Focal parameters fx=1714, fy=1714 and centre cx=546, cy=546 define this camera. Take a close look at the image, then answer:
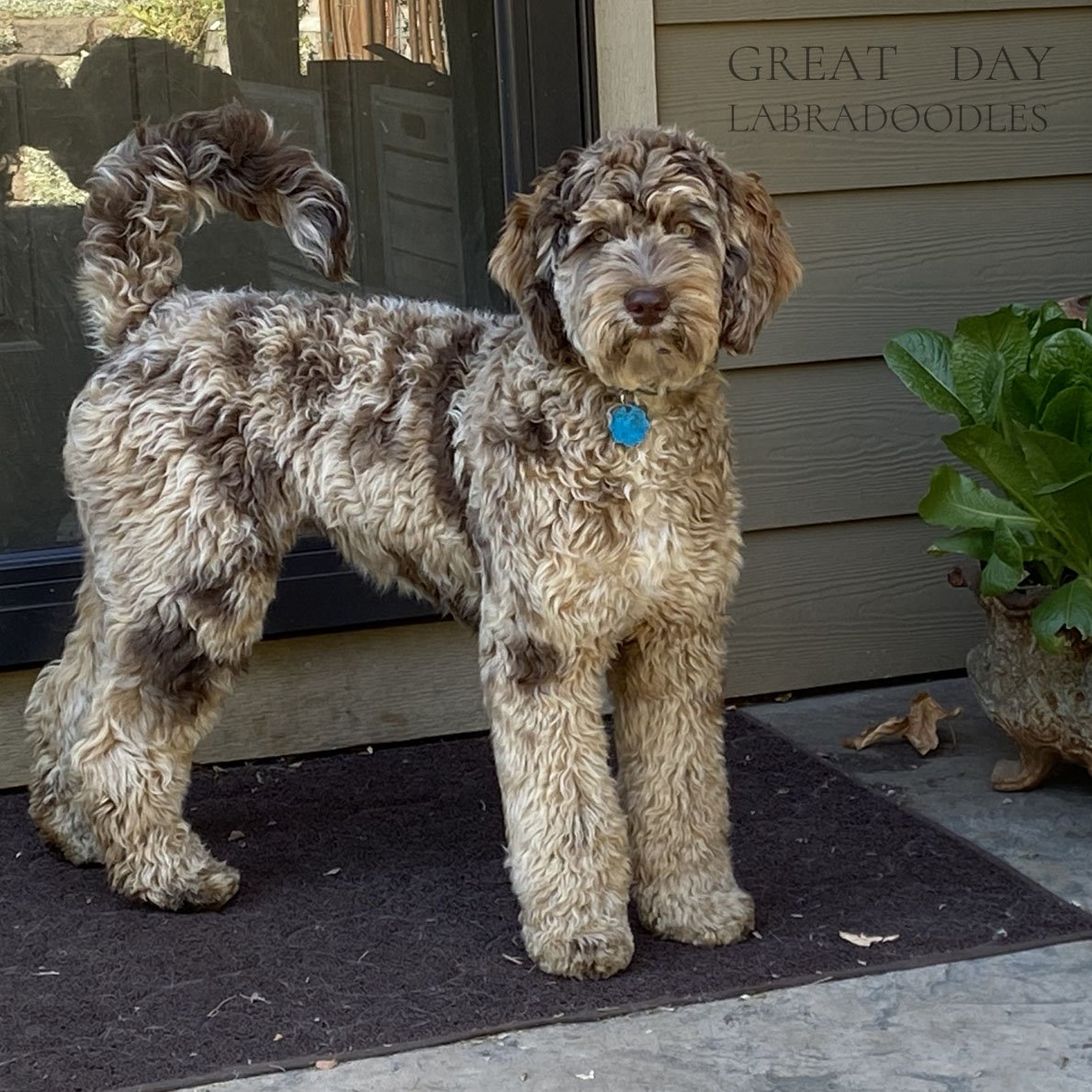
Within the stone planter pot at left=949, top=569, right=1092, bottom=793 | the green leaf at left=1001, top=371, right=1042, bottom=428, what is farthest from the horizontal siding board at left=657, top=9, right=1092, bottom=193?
the stone planter pot at left=949, top=569, right=1092, bottom=793

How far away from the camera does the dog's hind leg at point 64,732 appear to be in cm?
355

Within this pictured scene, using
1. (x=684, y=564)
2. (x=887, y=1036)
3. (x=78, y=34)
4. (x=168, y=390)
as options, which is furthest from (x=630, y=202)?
(x=78, y=34)

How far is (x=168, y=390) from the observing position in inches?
130

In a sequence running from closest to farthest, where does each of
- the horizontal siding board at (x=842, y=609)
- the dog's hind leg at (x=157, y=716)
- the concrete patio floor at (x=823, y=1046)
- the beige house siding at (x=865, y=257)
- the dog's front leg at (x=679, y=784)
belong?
the concrete patio floor at (x=823, y=1046) → the dog's front leg at (x=679, y=784) → the dog's hind leg at (x=157, y=716) → the beige house siding at (x=865, y=257) → the horizontal siding board at (x=842, y=609)

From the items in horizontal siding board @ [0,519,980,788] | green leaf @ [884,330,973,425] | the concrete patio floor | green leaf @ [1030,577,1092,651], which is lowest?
the concrete patio floor

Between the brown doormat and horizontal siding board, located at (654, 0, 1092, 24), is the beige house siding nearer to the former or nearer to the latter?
horizontal siding board, located at (654, 0, 1092, 24)

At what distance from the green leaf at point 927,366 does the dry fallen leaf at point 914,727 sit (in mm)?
911

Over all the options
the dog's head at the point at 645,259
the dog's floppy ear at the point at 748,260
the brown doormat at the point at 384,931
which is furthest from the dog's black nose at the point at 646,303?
the brown doormat at the point at 384,931

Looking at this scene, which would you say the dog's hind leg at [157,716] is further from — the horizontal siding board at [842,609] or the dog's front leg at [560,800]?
the horizontal siding board at [842,609]

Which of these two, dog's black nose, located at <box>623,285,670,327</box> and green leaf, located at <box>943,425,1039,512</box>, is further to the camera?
green leaf, located at <box>943,425,1039,512</box>

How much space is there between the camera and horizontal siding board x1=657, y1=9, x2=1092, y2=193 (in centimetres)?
429

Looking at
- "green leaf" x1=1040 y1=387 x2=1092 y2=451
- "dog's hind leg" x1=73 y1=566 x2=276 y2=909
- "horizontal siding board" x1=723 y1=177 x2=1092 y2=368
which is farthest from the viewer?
"horizontal siding board" x1=723 y1=177 x2=1092 y2=368

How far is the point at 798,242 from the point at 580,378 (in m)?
1.61

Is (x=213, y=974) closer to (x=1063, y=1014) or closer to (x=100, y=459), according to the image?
(x=100, y=459)
